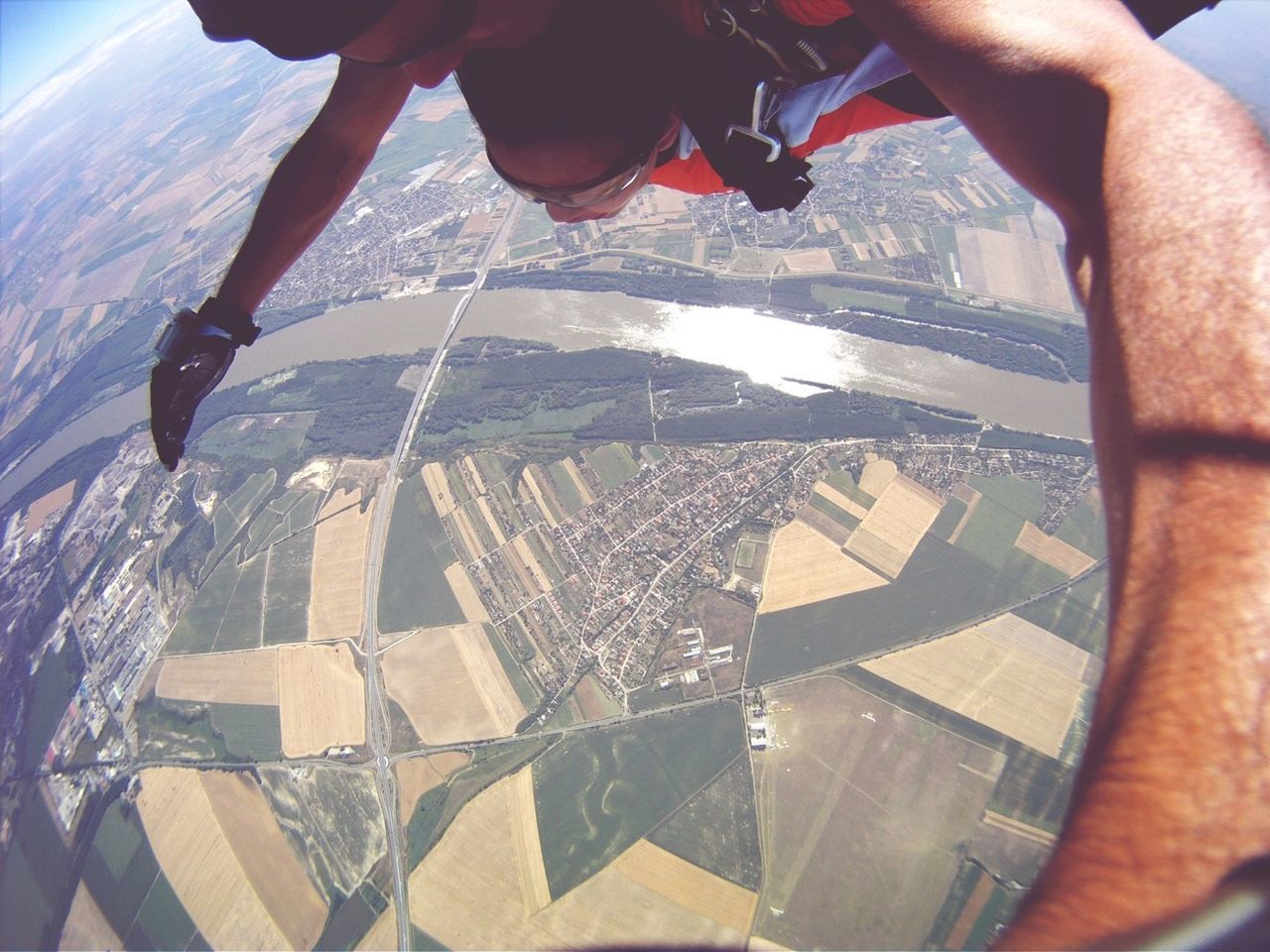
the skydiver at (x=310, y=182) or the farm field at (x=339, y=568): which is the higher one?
the skydiver at (x=310, y=182)

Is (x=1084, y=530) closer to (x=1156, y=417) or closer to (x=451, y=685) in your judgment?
(x=451, y=685)

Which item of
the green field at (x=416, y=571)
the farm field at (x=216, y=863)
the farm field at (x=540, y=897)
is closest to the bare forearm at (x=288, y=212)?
the farm field at (x=540, y=897)

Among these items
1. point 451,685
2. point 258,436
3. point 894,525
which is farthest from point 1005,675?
point 258,436

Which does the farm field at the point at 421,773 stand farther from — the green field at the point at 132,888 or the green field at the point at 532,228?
the green field at the point at 532,228

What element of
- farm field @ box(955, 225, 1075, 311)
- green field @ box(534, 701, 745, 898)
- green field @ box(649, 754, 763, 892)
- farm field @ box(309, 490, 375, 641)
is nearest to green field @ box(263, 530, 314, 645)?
farm field @ box(309, 490, 375, 641)

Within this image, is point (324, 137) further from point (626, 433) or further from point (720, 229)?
point (720, 229)

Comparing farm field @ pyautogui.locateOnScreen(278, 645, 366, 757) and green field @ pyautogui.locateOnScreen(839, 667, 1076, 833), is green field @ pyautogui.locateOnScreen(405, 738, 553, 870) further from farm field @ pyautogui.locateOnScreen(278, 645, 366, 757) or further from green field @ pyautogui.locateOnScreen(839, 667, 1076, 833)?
green field @ pyautogui.locateOnScreen(839, 667, 1076, 833)

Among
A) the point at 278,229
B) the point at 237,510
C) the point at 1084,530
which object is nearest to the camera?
the point at 278,229
